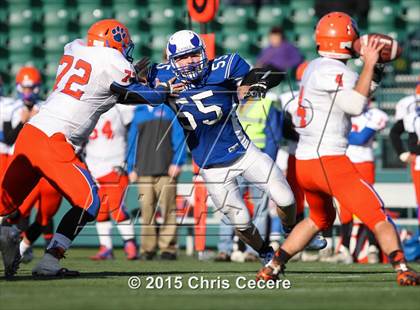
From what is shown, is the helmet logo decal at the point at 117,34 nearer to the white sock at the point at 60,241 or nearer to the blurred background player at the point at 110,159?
the white sock at the point at 60,241

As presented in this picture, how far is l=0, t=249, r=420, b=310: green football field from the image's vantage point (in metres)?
5.50

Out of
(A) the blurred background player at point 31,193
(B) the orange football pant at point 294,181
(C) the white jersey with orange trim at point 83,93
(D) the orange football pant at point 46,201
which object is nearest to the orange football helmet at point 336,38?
(C) the white jersey with orange trim at point 83,93

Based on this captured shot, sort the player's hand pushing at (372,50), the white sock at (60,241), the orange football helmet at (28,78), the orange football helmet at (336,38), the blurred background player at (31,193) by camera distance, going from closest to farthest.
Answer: the player's hand pushing at (372,50) < the orange football helmet at (336,38) < the white sock at (60,241) < the blurred background player at (31,193) < the orange football helmet at (28,78)

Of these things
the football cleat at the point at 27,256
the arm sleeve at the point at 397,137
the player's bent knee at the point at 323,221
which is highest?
the player's bent knee at the point at 323,221

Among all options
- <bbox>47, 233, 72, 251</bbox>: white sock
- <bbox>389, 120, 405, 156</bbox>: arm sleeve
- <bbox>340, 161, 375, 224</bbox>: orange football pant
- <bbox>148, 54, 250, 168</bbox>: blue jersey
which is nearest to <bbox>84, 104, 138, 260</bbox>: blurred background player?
<bbox>340, 161, 375, 224</bbox>: orange football pant

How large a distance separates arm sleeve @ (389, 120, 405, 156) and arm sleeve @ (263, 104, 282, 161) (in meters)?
1.30

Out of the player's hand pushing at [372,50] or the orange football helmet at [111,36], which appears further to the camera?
the orange football helmet at [111,36]

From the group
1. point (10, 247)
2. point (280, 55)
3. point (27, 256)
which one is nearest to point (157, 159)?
point (27, 256)

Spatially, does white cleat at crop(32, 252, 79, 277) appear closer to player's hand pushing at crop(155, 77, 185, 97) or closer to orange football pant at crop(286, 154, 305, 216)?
player's hand pushing at crop(155, 77, 185, 97)

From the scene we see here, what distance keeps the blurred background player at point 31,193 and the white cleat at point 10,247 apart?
8.87 feet

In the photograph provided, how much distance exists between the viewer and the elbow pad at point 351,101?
682 cm

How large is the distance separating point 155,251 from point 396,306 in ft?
23.0

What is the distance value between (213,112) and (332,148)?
1.36 m

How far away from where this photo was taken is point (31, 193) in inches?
442
